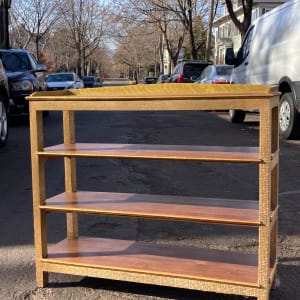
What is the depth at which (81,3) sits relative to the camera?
49656mm

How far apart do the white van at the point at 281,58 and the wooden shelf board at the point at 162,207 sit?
6.58 metres

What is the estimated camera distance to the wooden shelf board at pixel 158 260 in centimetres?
345

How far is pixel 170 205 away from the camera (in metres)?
3.69

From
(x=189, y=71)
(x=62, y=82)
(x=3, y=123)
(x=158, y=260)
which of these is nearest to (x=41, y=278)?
(x=158, y=260)

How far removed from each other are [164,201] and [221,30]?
6036 centimetres

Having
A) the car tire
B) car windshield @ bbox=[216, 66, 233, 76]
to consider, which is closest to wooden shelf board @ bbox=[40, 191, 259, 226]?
the car tire

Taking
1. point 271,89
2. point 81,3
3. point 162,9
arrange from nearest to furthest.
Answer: point 271,89
point 162,9
point 81,3

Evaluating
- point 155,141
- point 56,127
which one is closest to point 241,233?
point 155,141

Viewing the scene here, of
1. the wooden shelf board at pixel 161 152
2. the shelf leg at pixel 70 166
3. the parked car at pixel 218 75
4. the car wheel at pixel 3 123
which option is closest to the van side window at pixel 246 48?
the parked car at pixel 218 75

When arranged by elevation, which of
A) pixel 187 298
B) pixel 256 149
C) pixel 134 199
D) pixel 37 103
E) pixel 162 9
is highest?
pixel 162 9

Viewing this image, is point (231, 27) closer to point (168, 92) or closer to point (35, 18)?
point (35, 18)

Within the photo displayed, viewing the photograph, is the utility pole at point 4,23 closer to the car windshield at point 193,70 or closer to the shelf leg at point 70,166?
the car windshield at point 193,70

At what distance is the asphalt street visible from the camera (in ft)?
12.1

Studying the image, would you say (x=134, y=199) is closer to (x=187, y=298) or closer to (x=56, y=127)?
(x=187, y=298)
